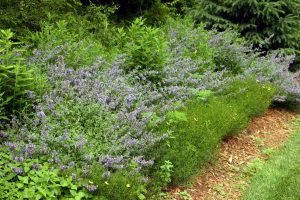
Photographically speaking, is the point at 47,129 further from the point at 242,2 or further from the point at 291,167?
the point at 242,2

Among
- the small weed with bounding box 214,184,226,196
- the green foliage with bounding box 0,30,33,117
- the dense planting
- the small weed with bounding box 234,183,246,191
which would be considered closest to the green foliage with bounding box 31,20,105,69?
the dense planting

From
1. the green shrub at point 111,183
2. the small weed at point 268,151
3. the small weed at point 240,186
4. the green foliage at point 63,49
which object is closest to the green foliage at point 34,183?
the green shrub at point 111,183

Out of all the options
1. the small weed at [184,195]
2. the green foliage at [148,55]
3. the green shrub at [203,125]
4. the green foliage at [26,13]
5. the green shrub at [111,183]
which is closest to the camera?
the green shrub at [111,183]

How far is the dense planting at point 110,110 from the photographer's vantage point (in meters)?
4.02

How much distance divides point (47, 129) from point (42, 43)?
6.82ft

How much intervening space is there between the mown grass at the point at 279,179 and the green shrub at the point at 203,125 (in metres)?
0.69

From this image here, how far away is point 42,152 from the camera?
13.4 feet

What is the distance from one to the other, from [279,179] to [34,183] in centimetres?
321

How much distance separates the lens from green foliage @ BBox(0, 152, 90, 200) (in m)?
3.64

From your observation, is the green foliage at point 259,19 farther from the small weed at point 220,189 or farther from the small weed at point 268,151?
the small weed at point 220,189

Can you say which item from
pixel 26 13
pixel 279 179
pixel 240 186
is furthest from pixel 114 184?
pixel 26 13

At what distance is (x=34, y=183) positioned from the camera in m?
3.75

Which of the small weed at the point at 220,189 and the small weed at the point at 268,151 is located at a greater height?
the small weed at the point at 220,189

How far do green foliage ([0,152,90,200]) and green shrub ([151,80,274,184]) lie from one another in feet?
4.07
